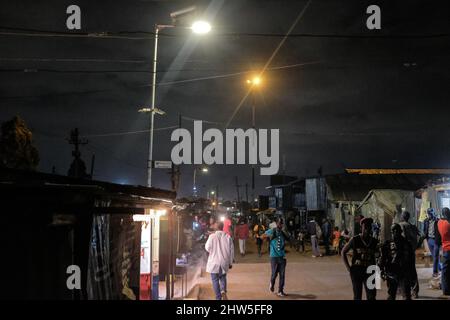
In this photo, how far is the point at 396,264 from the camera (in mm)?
8078

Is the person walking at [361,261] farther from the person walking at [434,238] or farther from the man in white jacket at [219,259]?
the person walking at [434,238]

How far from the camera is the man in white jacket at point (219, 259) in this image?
9.19 metres

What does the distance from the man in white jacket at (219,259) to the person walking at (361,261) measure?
9.26 ft

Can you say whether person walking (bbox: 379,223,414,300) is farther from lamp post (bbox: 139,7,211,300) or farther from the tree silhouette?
the tree silhouette

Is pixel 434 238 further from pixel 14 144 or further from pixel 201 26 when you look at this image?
pixel 14 144

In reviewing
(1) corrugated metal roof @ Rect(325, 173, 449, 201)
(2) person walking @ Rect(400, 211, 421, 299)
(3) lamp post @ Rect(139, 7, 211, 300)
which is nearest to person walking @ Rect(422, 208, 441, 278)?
(2) person walking @ Rect(400, 211, 421, 299)

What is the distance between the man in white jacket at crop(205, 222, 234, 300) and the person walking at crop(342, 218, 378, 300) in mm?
2821

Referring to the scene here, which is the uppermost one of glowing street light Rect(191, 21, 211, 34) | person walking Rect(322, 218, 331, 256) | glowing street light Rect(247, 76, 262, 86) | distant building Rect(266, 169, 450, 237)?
glowing street light Rect(247, 76, 262, 86)

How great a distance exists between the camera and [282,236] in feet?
35.9

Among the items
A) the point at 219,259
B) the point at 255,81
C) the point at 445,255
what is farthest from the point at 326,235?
the point at 219,259

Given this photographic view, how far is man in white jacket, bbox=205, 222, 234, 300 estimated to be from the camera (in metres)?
9.19

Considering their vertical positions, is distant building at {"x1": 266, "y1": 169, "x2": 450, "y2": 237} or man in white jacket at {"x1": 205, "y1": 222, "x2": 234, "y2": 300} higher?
distant building at {"x1": 266, "y1": 169, "x2": 450, "y2": 237}

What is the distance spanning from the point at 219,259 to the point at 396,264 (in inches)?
142

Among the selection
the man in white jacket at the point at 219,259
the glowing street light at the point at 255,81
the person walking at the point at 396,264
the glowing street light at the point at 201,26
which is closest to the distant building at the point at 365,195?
the glowing street light at the point at 255,81
